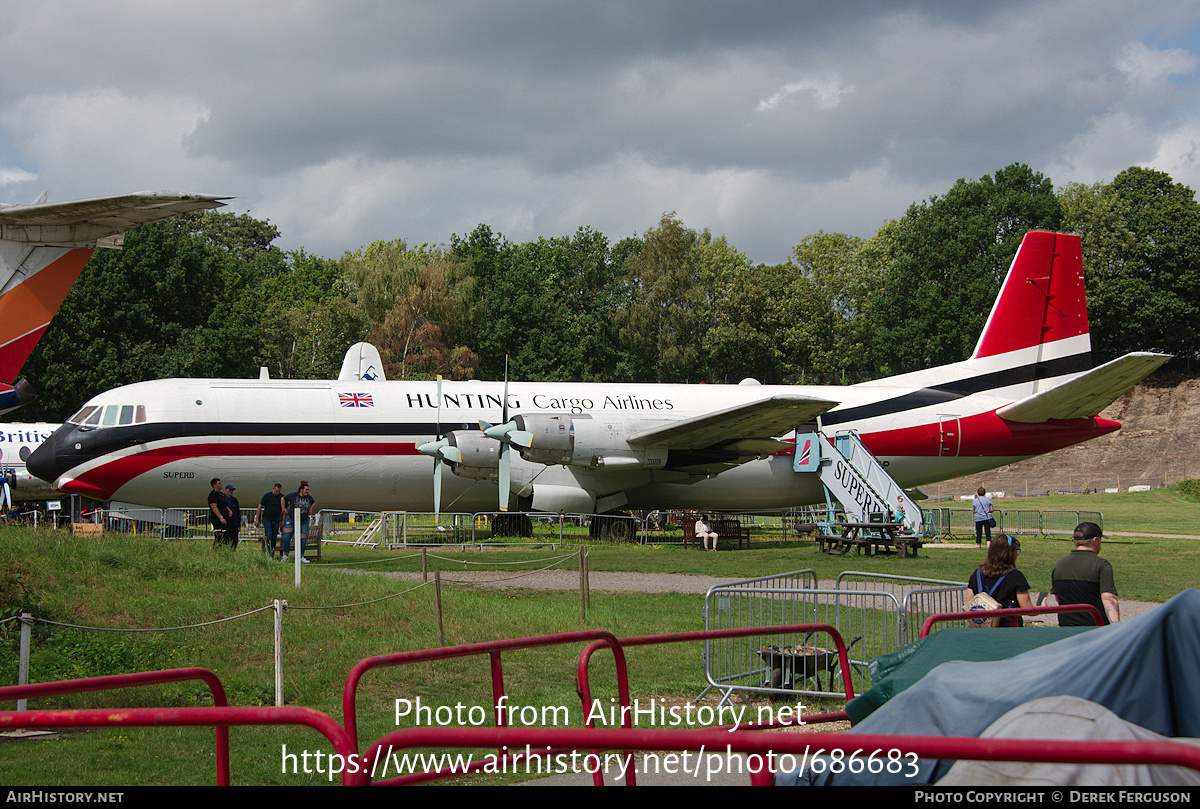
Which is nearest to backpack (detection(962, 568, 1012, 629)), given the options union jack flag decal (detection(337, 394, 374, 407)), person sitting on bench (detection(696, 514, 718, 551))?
person sitting on bench (detection(696, 514, 718, 551))

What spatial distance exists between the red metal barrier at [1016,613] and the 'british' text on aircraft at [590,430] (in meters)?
12.5

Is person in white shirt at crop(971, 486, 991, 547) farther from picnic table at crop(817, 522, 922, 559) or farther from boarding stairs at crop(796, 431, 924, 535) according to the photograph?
picnic table at crop(817, 522, 922, 559)

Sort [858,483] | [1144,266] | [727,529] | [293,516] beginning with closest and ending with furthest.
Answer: [293,516] < [858,483] < [727,529] < [1144,266]

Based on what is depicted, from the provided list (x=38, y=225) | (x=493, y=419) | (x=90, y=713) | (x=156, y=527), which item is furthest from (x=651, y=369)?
(x=90, y=713)

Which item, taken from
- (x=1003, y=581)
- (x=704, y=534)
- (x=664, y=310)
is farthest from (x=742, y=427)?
(x=664, y=310)

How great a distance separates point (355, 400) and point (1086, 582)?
17374 millimetres

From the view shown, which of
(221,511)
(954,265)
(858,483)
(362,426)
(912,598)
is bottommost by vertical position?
(912,598)

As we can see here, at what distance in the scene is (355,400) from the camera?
70.9 feet

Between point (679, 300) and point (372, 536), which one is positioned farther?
point (679, 300)

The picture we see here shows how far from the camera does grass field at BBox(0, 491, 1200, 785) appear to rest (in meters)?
6.91

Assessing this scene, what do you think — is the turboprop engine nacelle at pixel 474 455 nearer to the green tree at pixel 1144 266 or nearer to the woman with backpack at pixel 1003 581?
the woman with backpack at pixel 1003 581

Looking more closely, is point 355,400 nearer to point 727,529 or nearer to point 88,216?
point 88,216

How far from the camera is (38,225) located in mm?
15117

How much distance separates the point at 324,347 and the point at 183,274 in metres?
9.79
